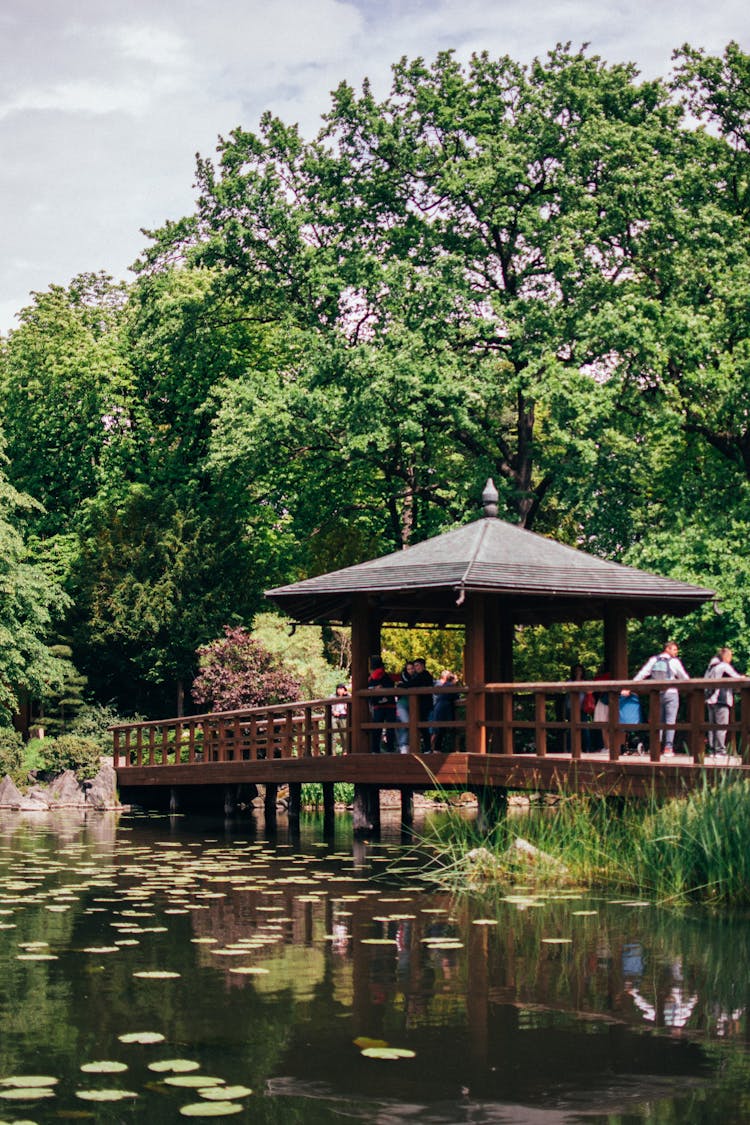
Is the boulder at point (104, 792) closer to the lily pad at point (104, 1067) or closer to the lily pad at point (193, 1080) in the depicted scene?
the lily pad at point (104, 1067)

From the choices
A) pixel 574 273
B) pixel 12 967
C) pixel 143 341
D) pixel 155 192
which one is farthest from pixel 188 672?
pixel 12 967

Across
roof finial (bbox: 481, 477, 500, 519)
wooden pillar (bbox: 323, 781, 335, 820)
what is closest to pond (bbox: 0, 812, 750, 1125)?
roof finial (bbox: 481, 477, 500, 519)

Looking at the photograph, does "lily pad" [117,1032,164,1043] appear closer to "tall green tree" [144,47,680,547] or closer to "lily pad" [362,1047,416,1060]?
"lily pad" [362,1047,416,1060]

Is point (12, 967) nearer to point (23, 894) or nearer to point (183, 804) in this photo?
point (23, 894)

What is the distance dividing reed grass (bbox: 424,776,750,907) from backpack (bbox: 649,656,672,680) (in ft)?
8.95

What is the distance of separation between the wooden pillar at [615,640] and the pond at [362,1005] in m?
6.66

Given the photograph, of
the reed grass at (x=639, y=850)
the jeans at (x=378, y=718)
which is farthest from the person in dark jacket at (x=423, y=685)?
the reed grass at (x=639, y=850)

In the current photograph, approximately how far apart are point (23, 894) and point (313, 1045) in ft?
21.6

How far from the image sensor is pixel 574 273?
28891 mm

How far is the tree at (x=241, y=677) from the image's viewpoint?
30.8 metres

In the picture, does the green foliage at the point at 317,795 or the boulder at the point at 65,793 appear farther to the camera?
the green foliage at the point at 317,795

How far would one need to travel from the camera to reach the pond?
5.86m

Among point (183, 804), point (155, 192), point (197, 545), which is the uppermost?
point (155, 192)

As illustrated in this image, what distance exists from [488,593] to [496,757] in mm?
2021
